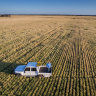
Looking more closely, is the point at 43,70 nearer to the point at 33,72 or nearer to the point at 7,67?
the point at 33,72

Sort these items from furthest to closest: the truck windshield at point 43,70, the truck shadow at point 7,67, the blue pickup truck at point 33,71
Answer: the truck shadow at point 7,67 < the truck windshield at point 43,70 < the blue pickup truck at point 33,71

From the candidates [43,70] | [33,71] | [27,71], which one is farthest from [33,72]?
[43,70]

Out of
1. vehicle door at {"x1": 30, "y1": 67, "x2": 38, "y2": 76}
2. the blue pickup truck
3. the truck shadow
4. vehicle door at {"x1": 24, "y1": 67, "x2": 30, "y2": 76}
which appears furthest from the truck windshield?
the truck shadow

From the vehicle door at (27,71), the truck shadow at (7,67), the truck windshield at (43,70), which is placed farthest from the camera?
the truck shadow at (7,67)

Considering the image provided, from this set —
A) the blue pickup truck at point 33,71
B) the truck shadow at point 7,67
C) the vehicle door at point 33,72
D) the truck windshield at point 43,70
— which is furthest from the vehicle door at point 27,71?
the truck shadow at point 7,67

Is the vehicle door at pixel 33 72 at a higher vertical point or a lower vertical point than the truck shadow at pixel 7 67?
higher

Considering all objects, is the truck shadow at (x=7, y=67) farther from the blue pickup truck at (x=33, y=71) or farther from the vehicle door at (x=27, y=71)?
the vehicle door at (x=27, y=71)

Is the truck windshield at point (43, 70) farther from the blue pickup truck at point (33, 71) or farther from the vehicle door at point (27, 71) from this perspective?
the vehicle door at point (27, 71)

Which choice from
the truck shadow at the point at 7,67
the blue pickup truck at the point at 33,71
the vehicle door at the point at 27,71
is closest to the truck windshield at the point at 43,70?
the blue pickup truck at the point at 33,71

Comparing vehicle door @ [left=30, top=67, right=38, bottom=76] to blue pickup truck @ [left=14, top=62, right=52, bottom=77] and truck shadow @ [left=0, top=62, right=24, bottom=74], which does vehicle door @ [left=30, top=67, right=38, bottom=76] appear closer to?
blue pickup truck @ [left=14, top=62, right=52, bottom=77]

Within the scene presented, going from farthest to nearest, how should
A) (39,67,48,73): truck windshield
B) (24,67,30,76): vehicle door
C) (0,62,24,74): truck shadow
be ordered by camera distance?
(0,62,24,74): truck shadow < (39,67,48,73): truck windshield < (24,67,30,76): vehicle door

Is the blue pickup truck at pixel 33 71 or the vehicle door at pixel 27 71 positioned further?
the vehicle door at pixel 27 71
